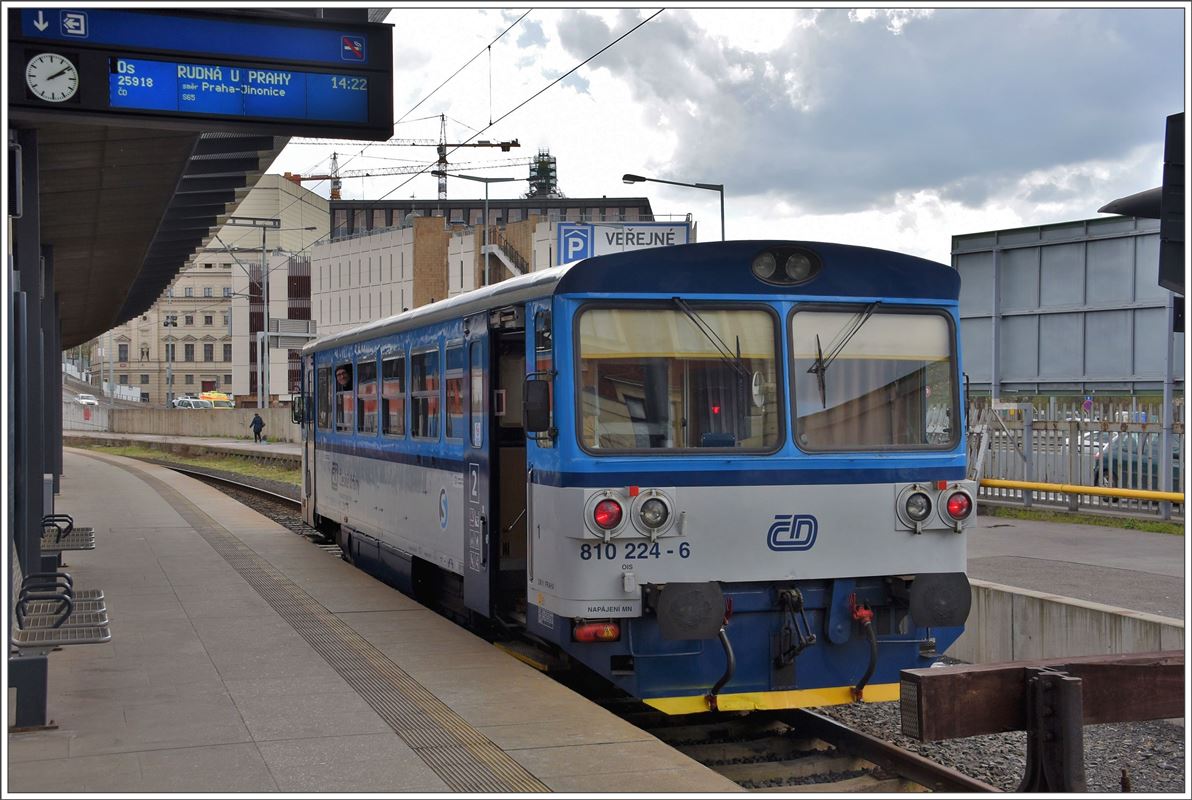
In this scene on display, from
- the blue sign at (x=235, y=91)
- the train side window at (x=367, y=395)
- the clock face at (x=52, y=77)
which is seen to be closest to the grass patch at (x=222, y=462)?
the train side window at (x=367, y=395)

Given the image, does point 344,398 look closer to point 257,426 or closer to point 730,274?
point 730,274

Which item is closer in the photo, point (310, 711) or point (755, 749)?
point (310, 711)

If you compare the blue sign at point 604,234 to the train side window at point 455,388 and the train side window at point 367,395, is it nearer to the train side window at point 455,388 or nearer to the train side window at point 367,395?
the train side window at point 367,395

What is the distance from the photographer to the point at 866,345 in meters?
8.79

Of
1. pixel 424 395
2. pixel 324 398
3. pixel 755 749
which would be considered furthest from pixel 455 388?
pixel 324 398

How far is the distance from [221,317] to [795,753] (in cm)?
10651

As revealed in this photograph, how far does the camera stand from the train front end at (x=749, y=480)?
8266 millimetres

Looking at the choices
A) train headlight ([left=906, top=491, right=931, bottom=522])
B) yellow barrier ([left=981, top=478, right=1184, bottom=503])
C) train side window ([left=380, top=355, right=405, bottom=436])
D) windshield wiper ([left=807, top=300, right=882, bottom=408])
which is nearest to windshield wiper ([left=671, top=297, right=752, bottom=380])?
windshield wiper ([left=807, top=300, right=882, bottom=408])

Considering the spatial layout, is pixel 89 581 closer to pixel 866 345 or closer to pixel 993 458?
pixel 866 345

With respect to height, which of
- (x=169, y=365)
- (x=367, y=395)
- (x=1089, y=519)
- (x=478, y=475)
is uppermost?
(x=169, y=365)

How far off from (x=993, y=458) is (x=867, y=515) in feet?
39.3

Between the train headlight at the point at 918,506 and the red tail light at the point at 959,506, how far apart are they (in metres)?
0.16

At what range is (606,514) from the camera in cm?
816

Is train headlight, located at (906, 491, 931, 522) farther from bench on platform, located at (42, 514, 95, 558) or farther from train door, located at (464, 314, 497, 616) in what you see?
bench on platform, located at (42, 514, 95, 558)
